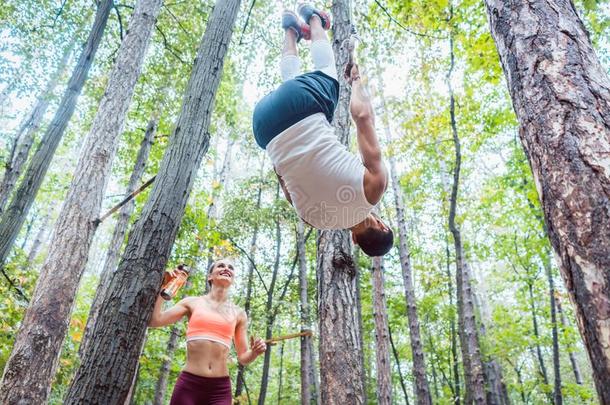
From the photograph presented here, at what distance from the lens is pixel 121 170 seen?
11.2 meters

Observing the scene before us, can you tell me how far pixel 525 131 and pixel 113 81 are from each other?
4986 millimetres

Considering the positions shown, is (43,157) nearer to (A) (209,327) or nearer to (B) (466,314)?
(A) (209,327)

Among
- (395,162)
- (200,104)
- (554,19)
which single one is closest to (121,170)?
(395,162)

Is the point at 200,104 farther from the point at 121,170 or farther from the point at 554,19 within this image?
the point at 121,170

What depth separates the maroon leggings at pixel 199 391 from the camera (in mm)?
3002

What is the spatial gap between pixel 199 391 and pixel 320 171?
78.8 inches

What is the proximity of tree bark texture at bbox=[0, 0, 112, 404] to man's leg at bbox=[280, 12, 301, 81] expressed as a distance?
2768 millimetres

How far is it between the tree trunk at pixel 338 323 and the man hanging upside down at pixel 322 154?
24.5 inches

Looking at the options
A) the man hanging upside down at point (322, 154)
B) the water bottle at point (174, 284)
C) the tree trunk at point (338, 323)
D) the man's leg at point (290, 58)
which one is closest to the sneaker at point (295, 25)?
the man's leg at point (290, 58)

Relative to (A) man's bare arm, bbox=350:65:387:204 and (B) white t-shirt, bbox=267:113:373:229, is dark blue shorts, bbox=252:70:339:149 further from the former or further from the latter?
(A) man's bare arm, bbox=350:65:387:204

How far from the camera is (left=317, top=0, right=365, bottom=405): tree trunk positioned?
3.09 m

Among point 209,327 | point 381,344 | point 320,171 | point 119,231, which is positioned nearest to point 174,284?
point 209,327

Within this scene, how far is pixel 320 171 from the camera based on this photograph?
2482 mm

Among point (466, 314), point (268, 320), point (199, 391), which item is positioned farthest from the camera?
point (268, 320)
